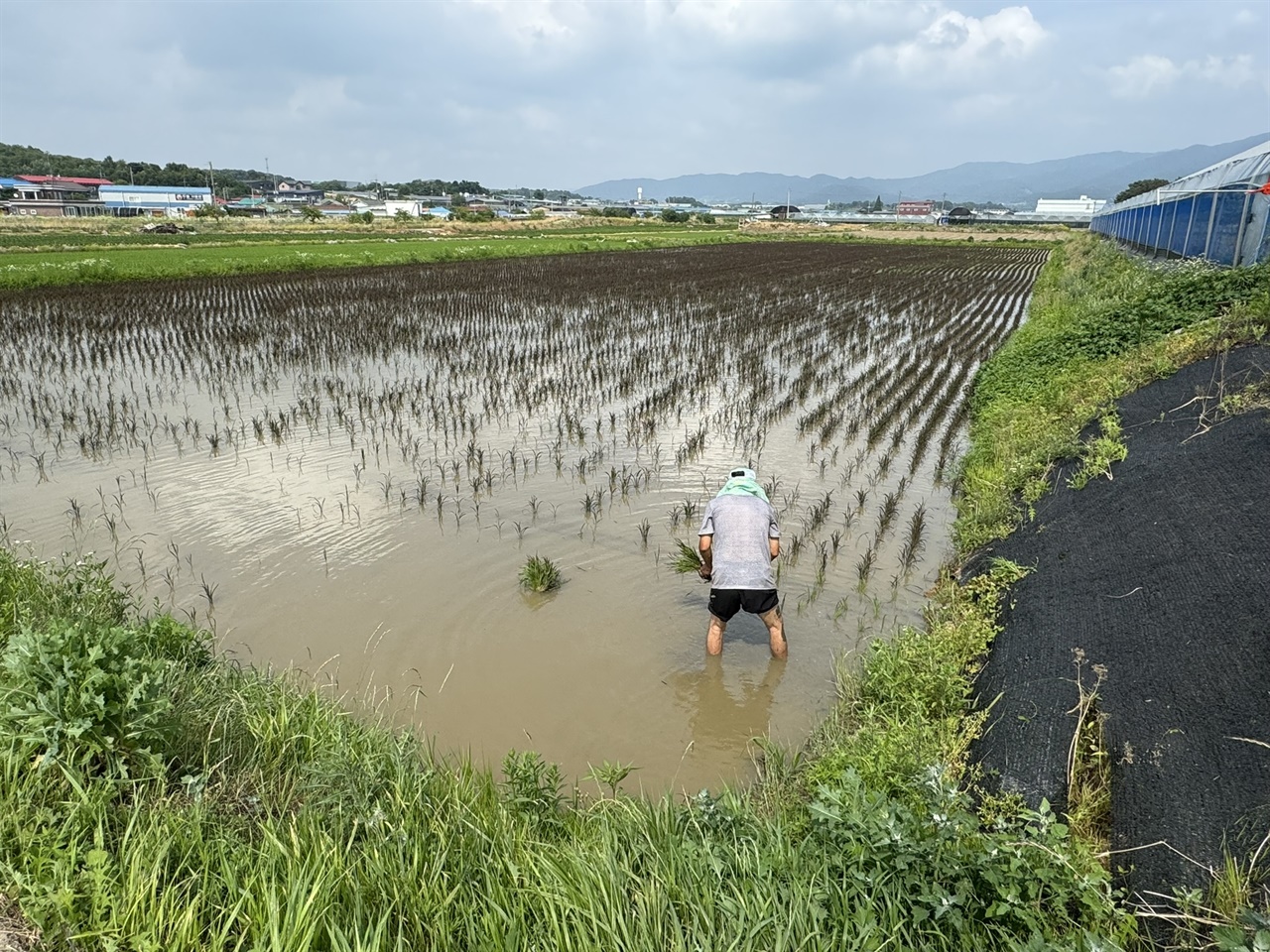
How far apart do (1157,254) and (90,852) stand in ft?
78.5

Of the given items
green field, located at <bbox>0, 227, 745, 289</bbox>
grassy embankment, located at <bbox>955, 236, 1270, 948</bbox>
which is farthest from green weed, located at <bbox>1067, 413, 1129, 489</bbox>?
green field, located at <bbox>0, 227, 745, 289</bbox>

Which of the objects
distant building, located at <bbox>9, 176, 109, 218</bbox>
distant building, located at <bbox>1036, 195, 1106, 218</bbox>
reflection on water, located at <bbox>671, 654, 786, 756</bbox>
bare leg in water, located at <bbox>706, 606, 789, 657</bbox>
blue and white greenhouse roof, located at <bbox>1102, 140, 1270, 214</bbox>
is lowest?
reflection on water, located at <bbox>671, 654, 786, 756</bbox>

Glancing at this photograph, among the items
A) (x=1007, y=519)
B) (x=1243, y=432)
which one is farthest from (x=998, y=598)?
(x=1243, y=432)

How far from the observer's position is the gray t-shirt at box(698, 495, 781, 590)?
4438 millimetres

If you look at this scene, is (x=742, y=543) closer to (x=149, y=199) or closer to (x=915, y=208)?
(x=149, y=199)

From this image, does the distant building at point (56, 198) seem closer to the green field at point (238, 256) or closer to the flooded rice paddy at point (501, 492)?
the green field at point (238, 256)

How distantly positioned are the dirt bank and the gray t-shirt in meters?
1.35

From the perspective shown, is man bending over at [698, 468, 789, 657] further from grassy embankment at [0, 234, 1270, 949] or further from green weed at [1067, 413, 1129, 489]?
green weed at [1067, 413, 1129, 489]

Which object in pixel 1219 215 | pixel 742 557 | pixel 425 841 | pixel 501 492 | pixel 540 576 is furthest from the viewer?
pixel 1219 215

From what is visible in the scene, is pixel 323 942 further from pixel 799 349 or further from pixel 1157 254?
pixel 1157 254

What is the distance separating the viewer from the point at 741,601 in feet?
14.8

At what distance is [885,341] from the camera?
14.6 meters

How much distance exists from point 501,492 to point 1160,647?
17.7ft

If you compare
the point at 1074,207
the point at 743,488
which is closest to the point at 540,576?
the point at 743,488
